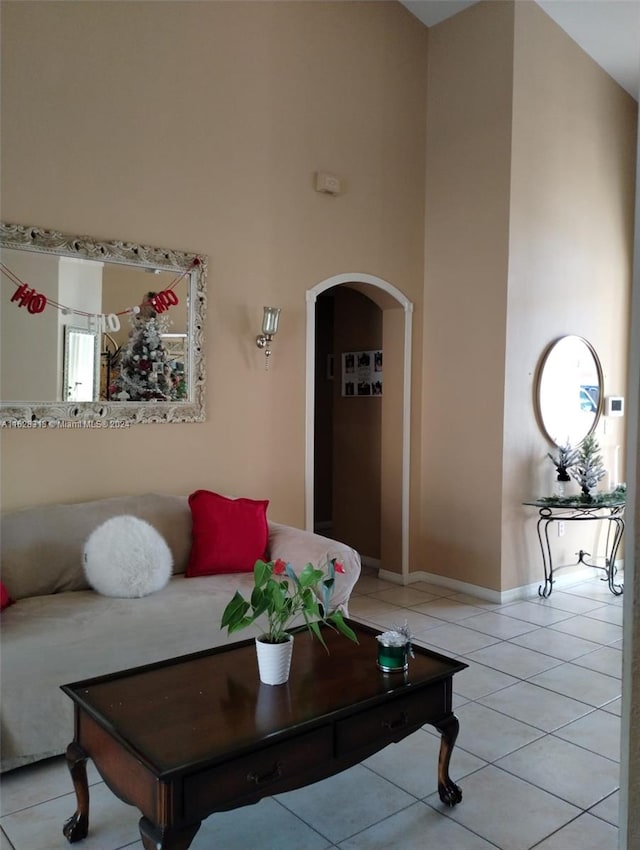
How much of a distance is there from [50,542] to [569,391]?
3978 millimetres

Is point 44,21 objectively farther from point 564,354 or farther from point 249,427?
point 564,354

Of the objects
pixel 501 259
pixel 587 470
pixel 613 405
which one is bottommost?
pixel 587 470

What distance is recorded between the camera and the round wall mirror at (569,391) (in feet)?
17.1

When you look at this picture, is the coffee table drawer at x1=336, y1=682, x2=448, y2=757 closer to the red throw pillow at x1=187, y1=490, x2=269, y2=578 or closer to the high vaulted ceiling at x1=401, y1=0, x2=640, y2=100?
the red throw pillow at x1=187, y1=490, x2=269, y2=578

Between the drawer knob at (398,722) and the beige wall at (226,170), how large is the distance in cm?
233

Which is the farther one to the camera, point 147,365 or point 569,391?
point 569,391

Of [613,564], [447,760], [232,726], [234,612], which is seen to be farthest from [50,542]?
[613,564]

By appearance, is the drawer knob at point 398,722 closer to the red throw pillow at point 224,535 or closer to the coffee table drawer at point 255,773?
the coffee table drawer at point 255,773

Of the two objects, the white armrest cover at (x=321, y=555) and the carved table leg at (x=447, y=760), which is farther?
the white armrest cover at (x=321, y=555)

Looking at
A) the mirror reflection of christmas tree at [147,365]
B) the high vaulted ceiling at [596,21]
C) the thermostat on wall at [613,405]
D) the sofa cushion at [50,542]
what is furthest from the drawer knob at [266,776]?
the high vaulted ceiling at [596,21]

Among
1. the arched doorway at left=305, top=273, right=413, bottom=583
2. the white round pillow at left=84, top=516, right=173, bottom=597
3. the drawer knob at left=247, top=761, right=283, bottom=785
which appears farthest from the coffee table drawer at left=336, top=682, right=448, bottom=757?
the arched doorway at left=305, top=273, right=413, bottom=583

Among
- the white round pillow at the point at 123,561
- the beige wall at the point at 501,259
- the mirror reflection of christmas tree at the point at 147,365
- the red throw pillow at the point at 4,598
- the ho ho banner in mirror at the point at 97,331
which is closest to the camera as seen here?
the red throw pillow at the point at 4,598

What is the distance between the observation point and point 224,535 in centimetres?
383

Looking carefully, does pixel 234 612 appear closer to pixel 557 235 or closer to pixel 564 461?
pixel 564 461
